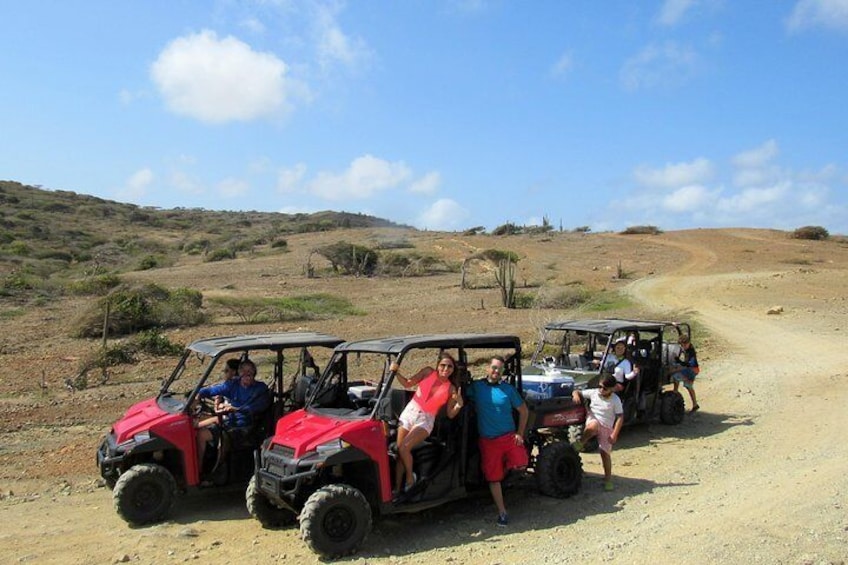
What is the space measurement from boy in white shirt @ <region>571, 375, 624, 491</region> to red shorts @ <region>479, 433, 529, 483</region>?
4.45 ft

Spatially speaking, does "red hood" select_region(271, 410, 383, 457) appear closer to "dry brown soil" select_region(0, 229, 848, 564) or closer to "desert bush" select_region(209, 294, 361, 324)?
"dry brown soil" select_region(0, 229, 848, 564)

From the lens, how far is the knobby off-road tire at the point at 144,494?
6.91m

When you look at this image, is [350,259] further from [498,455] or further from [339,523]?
[339,523]

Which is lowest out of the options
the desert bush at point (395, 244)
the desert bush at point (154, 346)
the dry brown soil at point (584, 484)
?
the dry brown soil at point (584, 484)

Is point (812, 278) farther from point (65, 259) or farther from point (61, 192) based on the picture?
point (61, 192)

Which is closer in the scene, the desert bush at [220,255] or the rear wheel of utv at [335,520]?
the rear wheel of utv at [335,520]

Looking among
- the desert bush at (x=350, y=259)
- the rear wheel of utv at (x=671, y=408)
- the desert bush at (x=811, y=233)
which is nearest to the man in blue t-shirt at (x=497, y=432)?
the rear wheel of utv at (x=671, y=408)

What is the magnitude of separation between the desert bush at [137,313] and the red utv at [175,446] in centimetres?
Answer: 1189

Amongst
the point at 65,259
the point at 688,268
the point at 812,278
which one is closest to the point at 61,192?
the point at 65,259

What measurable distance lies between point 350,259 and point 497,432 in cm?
3358

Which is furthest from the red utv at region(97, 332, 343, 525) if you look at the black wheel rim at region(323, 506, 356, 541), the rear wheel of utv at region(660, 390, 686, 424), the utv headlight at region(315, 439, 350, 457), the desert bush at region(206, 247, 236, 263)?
the desert bush at region(206, 247, 236, 263)

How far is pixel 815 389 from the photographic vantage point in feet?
46.2

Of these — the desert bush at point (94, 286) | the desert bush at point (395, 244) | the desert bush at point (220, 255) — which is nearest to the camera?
the desert bush at point (94, 286)

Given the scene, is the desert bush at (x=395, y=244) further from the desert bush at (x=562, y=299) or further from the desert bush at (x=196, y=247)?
the desert bush at (x=562, y=299)
